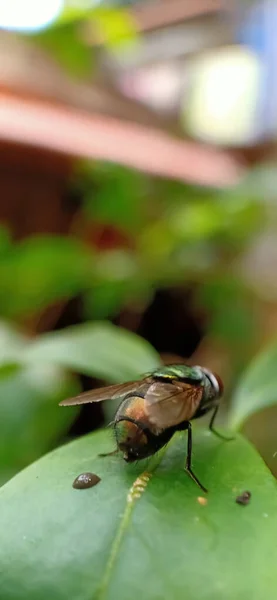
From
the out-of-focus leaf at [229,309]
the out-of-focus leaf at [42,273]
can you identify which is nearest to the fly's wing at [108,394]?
the out-of-focus leaf at [42,273]

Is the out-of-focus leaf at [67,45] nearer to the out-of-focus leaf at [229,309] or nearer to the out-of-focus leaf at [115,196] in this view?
the out-of-focus leaf at [115,196]

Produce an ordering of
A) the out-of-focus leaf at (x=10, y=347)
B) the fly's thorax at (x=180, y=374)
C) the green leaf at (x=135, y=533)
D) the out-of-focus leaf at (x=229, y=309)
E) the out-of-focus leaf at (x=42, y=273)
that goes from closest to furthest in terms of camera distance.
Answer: the green leaf at (x=135, y=533) < the fly's thorax at (x=180, y=374) < the out-of-focus leaf at (x=10, y=347) < the out-of-focus leaf at (x=42, y=273) < the out-of-focus leaf at (x=229, y=309)

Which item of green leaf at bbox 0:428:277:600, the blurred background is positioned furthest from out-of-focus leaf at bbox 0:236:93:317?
green leaf at bbox 0:428:277:600

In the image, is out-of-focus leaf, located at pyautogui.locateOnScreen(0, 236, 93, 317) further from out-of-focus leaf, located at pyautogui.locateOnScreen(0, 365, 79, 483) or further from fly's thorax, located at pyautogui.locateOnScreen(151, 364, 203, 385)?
fly's thorax, located at pyautogui.locateOnScreen(151, 364, 203, 385)

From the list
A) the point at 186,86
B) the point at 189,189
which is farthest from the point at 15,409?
the point at 186,86

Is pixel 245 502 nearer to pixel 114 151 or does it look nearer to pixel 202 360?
pixel 202 360

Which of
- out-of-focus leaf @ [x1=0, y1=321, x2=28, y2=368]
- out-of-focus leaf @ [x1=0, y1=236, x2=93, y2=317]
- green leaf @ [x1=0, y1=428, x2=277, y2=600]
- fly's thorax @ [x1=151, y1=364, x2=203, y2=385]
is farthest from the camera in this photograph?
out-of-focus leaf @ [x1=0, y1=236, x2=93, y2=317]
